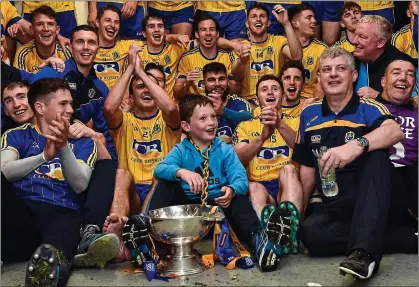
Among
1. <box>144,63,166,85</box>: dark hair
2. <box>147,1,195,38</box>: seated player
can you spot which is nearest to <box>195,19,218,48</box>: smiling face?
<box>147,1,195,38</box>: seated player

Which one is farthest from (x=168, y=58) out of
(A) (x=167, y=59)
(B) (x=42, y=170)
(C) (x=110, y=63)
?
(B) (x=42, y=170)

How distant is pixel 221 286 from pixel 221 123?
135 centimetres

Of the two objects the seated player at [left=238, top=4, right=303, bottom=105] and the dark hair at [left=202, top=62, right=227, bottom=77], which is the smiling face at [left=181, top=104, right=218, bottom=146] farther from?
the seated player at [left=238, top=4, right=303, bottom=105]

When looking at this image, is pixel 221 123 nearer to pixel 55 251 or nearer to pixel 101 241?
pixel 101 241

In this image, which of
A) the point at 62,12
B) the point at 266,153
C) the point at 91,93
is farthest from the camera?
the point at 62,12

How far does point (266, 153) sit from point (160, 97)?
0.77 m

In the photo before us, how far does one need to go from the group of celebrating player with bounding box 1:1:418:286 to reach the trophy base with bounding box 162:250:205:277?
5.3 inches

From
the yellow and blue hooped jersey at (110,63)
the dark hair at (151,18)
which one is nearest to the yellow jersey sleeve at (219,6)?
the dark hair at (151,18)

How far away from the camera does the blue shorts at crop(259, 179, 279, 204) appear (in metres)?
3.64

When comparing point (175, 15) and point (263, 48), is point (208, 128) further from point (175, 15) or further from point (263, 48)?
point (175, 15)

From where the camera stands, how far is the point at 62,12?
13.3 feet

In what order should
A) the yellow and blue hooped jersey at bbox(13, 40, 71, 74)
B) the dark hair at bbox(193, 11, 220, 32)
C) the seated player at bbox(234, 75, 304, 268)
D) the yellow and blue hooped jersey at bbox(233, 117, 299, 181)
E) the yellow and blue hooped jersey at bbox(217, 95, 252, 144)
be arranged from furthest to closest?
the dark hair at bbox(193, 11, 220, 32)
the yellow and blue hooped jersey at bbox(13, 40, 71, 74)
the yellow and blue hooped jersey at bbox(217, 95, 252, 144)
the yellow and blue hooped jersey at bbox(233, 117, 299, 181)
the seated player at bbox(234, 75, 304, 268)

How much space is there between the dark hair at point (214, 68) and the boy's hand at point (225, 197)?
3.53 feet

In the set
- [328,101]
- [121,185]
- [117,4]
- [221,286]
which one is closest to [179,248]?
[221,286]
